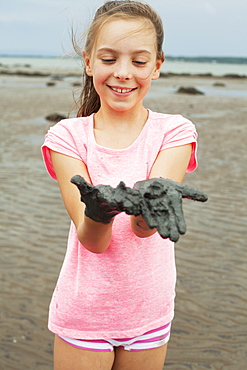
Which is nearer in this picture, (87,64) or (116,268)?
(116,268)

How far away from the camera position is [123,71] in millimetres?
2023

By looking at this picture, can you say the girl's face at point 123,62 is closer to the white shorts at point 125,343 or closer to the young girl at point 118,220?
the young girl at point 118,220

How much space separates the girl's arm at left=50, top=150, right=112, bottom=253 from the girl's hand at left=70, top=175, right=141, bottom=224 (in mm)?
209

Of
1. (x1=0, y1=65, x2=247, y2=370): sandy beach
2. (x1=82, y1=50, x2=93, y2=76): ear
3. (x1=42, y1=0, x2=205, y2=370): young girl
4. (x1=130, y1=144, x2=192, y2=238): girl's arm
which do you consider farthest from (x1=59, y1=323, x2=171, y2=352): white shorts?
(x1=0, y1=65, x2=247, y2=370): sandy beach

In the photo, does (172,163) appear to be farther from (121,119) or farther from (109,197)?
(109,197)

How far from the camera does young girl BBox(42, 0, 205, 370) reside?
6.73 ft

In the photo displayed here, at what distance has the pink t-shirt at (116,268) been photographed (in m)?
2.08

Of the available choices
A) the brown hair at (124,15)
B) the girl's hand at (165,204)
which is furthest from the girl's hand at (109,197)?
the brown hair at (124,15)

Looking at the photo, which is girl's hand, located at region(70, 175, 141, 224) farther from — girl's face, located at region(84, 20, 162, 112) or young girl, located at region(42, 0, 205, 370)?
girl's face, located at region(84, 20, 162, 112)

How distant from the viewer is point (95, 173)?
2100 millimetres

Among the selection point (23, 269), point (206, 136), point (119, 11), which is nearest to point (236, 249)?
point (23, 269)

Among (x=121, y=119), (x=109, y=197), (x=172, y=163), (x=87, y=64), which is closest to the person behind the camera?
(x=109, y=197)

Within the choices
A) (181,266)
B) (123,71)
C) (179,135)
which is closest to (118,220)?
(179,135)

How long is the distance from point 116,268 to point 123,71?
0.84 metres
